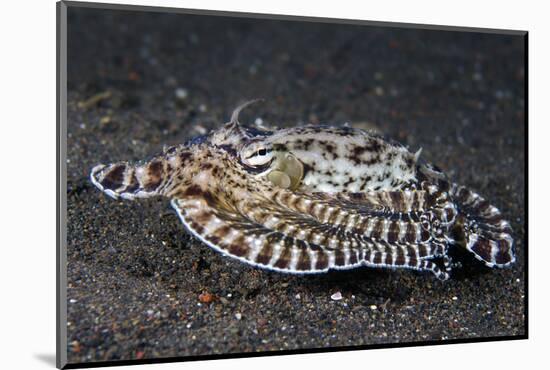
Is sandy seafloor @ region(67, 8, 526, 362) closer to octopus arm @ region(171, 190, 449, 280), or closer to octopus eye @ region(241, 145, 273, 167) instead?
octopus arm @ region(171, 190, 449, 280)

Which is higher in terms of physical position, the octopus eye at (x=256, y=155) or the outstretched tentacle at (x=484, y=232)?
the octopus eye at (x=256, y=155)

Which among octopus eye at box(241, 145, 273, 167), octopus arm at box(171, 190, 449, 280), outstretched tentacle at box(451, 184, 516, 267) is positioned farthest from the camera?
outstretched tentacle at box(451, 184, 516, 267)

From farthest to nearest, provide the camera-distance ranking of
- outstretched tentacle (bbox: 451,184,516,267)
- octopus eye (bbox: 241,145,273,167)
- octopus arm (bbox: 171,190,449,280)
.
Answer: outstretched tentacle (bbox: 451,184,516,267) → octopus eye (bbox: 241,145,273,167) → octopus arm (bbox: 171,190,449,280)

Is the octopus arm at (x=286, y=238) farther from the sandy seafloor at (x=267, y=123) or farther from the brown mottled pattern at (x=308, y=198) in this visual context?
the sandy seafloor at (x=267, y=123)

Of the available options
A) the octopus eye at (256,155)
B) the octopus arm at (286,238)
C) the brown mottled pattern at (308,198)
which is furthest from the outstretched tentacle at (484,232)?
Result: the octopus eye at (256,155)

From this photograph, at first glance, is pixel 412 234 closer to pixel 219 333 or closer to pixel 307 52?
pixel 219 333

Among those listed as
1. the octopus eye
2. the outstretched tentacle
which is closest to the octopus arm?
the octopus eye

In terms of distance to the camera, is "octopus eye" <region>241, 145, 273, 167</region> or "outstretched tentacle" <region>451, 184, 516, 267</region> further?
"outstretched tentacle" <region>451, 184, 516, 267</region>

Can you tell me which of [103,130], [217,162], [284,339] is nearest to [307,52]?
[103,130]

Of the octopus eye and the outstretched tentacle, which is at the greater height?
the octopus eye
